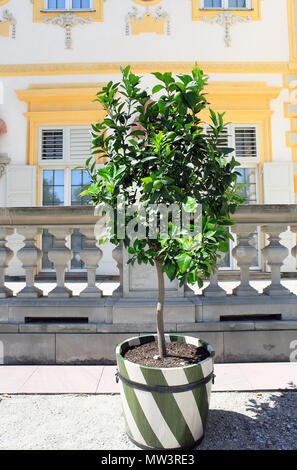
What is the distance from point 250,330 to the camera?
290 centimetres

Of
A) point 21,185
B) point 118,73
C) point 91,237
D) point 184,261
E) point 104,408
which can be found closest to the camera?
point 184,261

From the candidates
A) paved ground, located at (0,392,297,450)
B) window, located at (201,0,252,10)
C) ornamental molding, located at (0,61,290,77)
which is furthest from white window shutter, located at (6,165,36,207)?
window, located at (201,0,252,10)

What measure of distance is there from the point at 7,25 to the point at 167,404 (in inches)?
306

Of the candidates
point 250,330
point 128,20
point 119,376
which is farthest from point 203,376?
point 128,20

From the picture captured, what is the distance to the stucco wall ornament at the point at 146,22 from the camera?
21.0ft

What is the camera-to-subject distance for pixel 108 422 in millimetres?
2000

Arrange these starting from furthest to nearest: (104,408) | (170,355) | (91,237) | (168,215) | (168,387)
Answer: (91,237)
(104,408)
(170,355)
(168,215)
(168,387)

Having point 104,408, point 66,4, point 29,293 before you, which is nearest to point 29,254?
point 29,293

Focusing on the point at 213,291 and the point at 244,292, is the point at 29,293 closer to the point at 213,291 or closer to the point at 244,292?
the point at 213,291

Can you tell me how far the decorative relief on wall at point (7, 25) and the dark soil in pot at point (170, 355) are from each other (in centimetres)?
720

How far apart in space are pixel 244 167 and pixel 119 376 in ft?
18.3

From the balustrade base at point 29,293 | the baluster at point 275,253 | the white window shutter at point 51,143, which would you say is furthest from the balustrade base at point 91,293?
the white window shutter at point 51,143

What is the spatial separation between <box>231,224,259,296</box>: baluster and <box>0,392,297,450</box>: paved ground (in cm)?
94

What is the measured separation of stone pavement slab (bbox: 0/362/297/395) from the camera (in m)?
2.41
